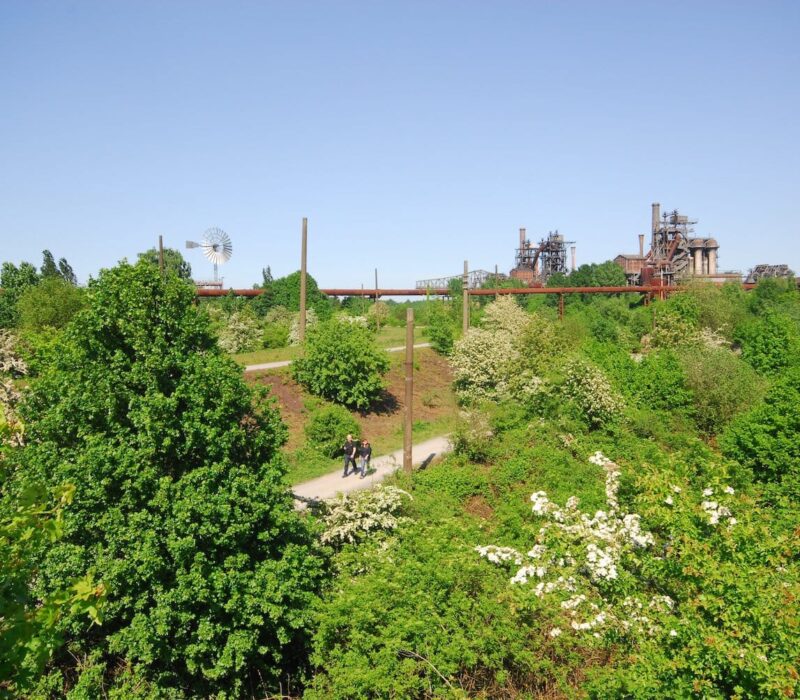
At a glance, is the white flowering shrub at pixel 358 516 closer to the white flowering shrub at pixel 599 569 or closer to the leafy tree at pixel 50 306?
the white flowering shrub at pixel 599 569

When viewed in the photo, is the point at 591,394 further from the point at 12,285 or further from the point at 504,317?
the point at 12,285

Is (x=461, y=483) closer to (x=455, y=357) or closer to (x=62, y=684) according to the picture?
(x=62, y=684)

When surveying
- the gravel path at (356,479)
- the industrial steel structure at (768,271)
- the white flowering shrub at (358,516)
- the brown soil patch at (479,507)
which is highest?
the industrial steel structure at (768,271)

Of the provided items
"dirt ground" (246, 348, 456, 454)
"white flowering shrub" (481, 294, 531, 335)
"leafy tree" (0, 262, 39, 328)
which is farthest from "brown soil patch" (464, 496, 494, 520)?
"leafy tree" (0, 262, 39, 328)

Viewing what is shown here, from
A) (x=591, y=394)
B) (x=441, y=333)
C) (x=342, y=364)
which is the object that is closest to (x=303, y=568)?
(x=591, y=394)

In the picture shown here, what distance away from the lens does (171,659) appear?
942 cm

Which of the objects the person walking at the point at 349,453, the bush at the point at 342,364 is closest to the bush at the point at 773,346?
the bush at the point at 342,364

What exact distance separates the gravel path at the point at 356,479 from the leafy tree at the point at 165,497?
4739 mm

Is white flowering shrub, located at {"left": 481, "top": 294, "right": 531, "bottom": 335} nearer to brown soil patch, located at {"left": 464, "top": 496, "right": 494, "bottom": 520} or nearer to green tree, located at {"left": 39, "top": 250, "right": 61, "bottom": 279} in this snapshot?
brown soil patch, located at {"left": 464, "top": 496, "right": 494, "bottom": 520}

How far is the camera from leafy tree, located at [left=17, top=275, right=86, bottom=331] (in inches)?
1065

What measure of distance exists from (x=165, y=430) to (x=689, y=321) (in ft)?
120

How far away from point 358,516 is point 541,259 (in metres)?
81.1

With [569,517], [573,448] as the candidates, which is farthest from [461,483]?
[569,517]

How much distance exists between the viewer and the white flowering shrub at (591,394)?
22.6 m
